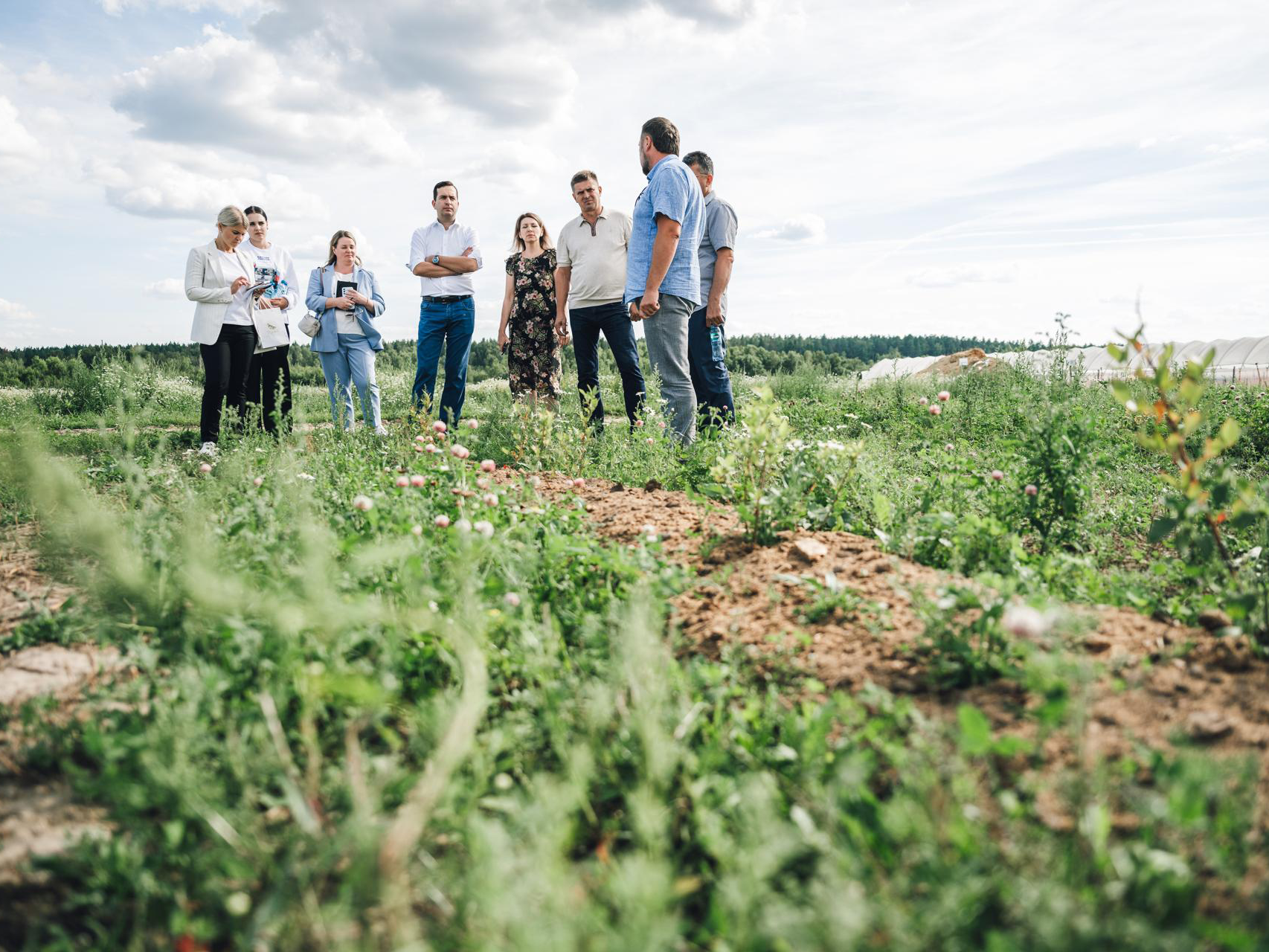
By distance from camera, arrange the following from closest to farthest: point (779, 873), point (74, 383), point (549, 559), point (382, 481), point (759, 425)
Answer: point (779, 873), point (549, 559), point (759, 425), point (382, 481), point (74, 383)

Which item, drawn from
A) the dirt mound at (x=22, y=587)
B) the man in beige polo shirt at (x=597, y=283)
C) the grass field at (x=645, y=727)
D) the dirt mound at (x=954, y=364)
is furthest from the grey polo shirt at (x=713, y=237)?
the dirt mound at (x=954, y=364)

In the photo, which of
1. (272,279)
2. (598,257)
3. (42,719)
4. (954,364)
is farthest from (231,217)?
(954,364)

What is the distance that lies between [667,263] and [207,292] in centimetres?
408

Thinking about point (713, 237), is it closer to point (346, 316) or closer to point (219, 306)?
point (346, 316)

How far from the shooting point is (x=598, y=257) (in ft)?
19.5

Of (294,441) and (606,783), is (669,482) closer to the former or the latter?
(294,441)

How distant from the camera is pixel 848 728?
6.15 feet

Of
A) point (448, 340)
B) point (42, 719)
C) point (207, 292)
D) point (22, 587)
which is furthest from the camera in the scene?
point (448, 340)

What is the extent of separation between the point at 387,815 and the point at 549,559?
1257 mm

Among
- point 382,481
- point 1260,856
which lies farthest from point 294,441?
point 1260,856

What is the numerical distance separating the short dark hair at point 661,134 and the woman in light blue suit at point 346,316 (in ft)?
11.6

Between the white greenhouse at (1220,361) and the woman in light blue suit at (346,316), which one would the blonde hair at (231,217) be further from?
the white greenhouse at (1220,361)

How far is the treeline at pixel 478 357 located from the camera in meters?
15.2

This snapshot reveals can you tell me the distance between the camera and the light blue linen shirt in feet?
16.8
